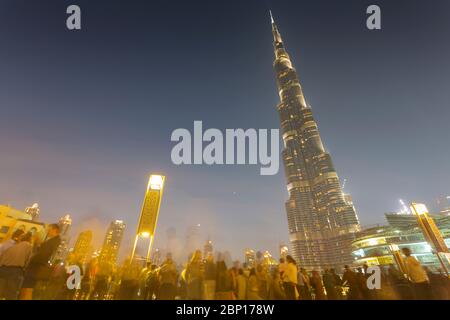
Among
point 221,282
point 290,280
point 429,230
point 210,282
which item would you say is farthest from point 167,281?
point 429,230

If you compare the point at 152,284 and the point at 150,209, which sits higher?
the point at 150,209

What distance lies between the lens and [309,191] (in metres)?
164

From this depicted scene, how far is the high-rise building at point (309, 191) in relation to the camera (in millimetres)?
133500

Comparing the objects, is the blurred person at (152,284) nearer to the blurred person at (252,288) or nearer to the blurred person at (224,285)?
the blurred person at (224,285)

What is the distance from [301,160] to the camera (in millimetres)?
174875

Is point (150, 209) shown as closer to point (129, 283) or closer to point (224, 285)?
point (129, 283)

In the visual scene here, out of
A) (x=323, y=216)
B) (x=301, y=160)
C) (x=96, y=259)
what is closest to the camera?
(x=96, y=259)

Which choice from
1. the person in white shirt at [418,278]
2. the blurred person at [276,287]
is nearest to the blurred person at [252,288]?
the blurred person at [276,287]

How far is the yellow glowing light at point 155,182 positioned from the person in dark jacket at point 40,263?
7.59 m

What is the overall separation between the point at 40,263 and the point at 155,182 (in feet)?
26.5

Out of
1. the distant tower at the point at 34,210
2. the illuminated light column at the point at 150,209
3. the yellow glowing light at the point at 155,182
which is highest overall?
the distant tower at the point at 34,210
